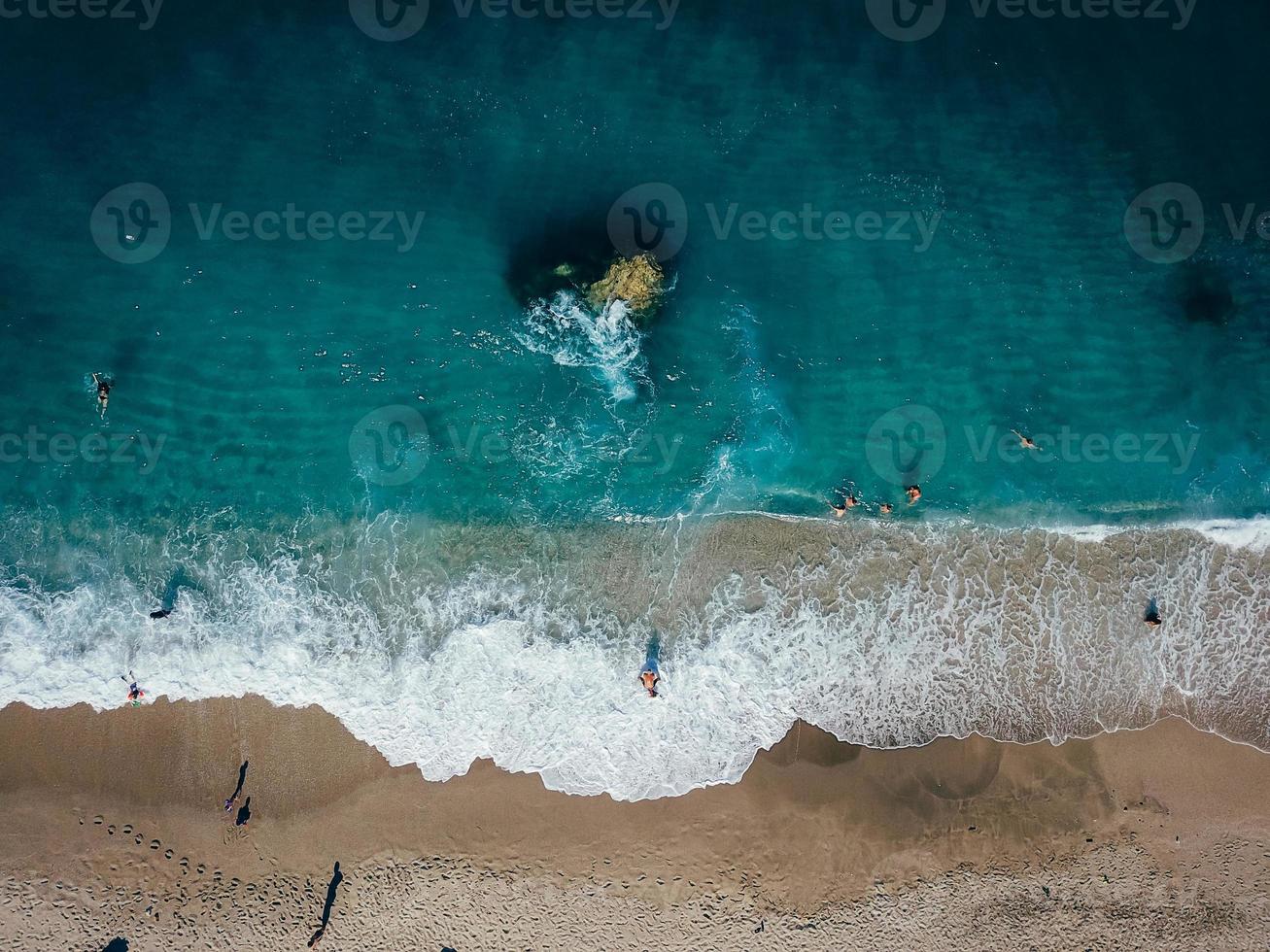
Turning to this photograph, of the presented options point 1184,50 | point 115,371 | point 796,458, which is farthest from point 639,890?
point 1184,50

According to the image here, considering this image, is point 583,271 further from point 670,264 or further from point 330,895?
point 330,895

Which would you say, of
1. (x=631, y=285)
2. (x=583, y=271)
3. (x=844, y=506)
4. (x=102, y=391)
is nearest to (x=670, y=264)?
(x=631, y=285)

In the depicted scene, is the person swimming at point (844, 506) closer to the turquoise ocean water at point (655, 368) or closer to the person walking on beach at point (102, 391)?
the turquoise ocean water at point (655, 368)

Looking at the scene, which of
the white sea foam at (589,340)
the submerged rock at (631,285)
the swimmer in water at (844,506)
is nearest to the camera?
the submerged rock at (631,285)

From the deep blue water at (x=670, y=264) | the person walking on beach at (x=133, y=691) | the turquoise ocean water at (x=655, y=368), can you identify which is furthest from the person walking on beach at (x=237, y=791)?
the deep blue water at (x=670, y=264)

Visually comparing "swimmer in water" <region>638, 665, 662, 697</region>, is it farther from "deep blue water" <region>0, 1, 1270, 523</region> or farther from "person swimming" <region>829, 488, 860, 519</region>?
"person swimming" <region>829, 488, 860, 519</region>

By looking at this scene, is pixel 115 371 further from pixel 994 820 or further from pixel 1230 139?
pixel 1230 139
